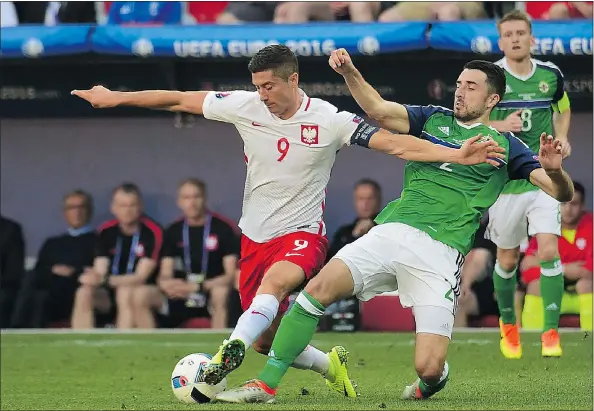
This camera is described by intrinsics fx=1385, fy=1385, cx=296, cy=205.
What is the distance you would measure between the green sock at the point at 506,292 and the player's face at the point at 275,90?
10.7 feet

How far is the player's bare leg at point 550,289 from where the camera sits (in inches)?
417

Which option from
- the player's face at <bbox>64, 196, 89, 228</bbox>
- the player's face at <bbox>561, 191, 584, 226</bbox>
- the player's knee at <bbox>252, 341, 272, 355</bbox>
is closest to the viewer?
the player's knee at <bbox>252, 341, 272, 355</bbox>

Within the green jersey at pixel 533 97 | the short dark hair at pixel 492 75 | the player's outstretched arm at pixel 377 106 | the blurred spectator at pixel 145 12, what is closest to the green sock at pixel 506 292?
the green jersey at pixel 533 97

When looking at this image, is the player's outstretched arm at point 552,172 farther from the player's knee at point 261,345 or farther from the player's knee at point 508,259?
the player's knee at point 508,259

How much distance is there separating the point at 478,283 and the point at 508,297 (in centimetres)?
329

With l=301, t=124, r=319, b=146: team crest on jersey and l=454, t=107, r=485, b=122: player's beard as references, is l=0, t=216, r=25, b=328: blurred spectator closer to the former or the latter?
l=301, t=124, r=319, b=146: team crest on jersey

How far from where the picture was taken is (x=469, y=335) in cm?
1323

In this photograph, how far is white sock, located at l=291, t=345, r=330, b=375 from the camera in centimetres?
816

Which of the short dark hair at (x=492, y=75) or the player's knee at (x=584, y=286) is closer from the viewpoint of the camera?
the short dark hair at (x=492, y=75)

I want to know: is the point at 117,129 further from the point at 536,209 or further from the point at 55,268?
the point at 536,209

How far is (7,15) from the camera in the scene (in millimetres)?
14508

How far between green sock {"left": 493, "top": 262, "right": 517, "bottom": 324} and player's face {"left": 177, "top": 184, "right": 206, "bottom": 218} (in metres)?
4.55

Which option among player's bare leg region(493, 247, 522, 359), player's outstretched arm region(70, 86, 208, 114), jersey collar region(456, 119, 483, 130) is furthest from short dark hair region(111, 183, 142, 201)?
jersey collar region(456, 119, 483, 130)

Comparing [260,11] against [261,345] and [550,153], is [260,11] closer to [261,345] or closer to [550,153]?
[261,345]
